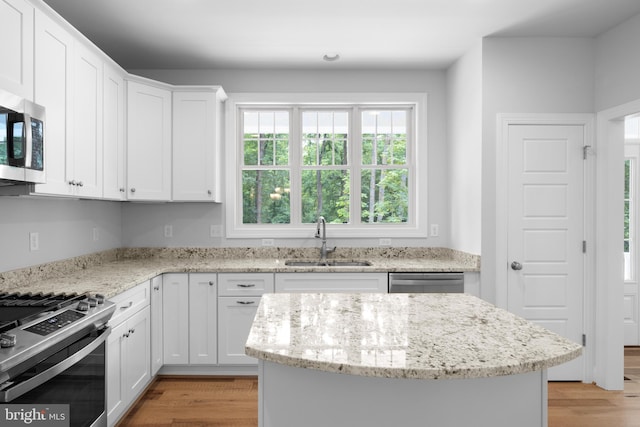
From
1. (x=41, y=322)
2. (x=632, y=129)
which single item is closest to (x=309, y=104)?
(x=41, y=322)

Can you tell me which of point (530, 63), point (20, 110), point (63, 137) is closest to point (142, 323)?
point (63, 137)

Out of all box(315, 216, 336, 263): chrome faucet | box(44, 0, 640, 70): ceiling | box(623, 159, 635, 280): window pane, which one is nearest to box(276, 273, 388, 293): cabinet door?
box(315, 216, 336, 263): chrome faucet

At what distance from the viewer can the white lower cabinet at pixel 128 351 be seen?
245 centimetres

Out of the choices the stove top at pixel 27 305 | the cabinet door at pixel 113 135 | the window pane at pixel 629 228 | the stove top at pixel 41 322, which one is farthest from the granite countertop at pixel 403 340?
the window pane at pixel 629 228

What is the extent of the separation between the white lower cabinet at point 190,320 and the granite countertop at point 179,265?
0.34 ft

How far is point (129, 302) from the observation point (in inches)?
107

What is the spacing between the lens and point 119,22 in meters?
3.06

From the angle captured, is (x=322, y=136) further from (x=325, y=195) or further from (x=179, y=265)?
(x=179, y=265)

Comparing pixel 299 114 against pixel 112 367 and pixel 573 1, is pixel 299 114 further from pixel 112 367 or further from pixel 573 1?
pixel 112 367

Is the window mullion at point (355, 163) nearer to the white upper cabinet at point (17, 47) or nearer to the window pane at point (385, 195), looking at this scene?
the window pane at point (385, 195)

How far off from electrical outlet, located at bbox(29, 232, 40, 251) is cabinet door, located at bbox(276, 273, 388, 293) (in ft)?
5.38

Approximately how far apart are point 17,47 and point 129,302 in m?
1.52

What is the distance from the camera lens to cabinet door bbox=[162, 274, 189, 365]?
340 cm

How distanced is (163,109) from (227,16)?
1059 millimetres
